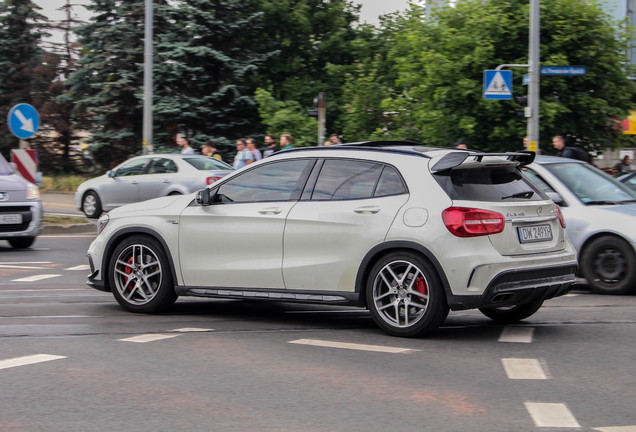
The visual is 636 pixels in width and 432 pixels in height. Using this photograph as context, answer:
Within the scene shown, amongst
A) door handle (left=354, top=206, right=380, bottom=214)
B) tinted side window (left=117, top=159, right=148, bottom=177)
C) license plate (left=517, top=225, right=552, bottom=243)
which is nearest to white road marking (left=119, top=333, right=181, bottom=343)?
door handle (left=354, top=206, right=380, bottom=214)

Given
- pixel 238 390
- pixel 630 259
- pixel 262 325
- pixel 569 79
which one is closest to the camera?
pixel 238 390

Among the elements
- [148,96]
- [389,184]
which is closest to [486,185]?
[389,184]

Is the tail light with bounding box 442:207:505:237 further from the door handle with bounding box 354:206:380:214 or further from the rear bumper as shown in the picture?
→ the door handle with bounding box 354:206:380:214

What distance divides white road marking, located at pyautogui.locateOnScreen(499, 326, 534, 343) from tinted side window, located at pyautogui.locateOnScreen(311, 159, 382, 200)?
1.53m

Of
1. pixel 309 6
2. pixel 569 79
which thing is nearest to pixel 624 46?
pixel 569 79

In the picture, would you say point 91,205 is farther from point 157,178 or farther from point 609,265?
point 609,265

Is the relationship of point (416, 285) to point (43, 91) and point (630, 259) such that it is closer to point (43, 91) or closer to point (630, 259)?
point (630, 259)

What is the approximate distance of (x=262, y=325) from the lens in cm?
811

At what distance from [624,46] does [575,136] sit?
8.65 feet

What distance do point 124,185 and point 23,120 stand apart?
311cm

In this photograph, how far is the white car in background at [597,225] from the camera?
1039cm

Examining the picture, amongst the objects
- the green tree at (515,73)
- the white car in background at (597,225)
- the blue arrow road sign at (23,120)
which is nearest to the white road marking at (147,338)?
the white car in background at (597,225)

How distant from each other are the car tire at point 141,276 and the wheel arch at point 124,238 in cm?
4

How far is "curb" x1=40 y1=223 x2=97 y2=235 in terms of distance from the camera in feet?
62.3
